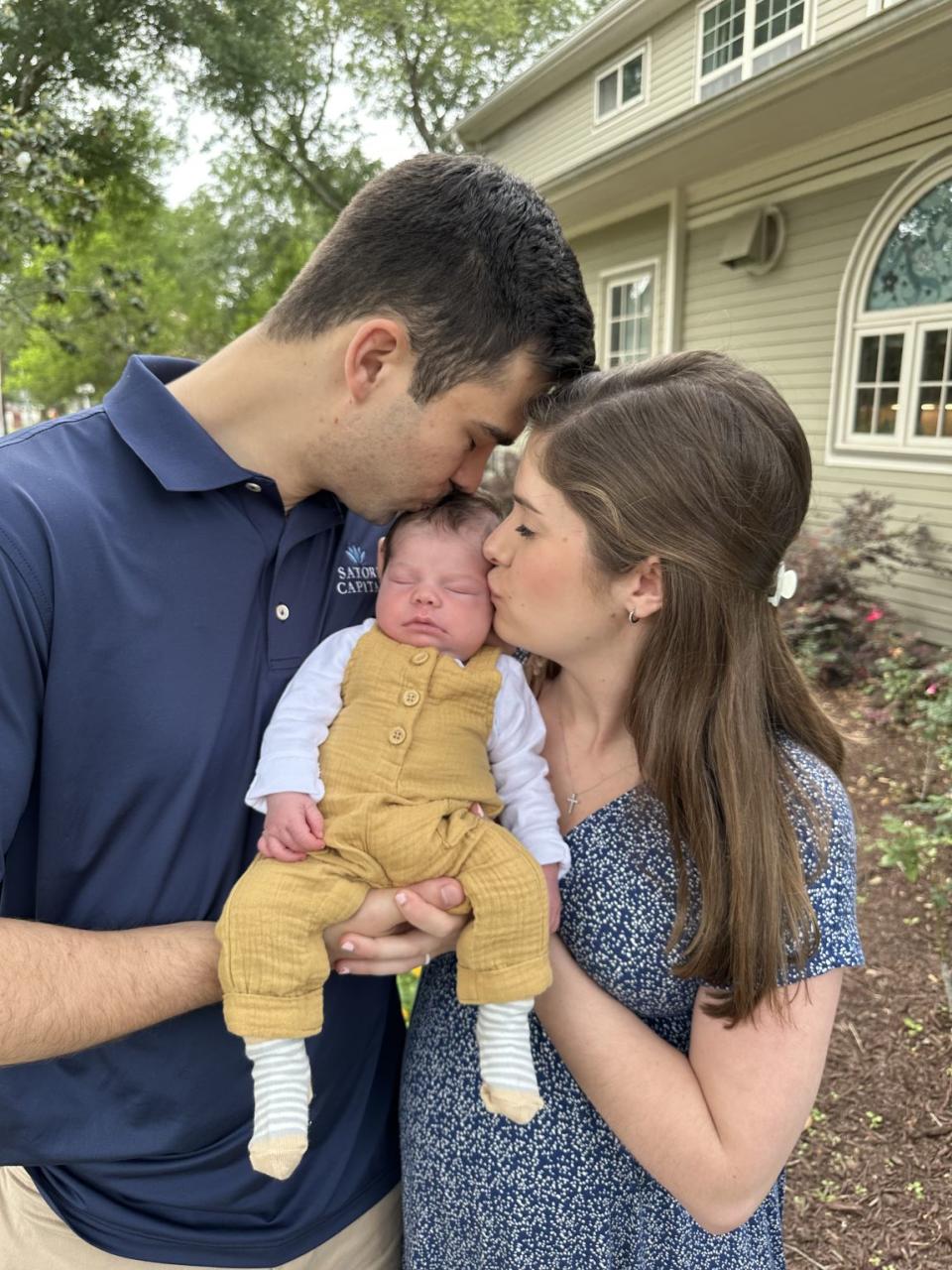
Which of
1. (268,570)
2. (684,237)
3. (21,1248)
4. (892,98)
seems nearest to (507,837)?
(268,570)

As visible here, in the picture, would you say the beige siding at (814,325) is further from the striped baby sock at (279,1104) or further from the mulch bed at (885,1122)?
the striped baby sock at (279,1104)

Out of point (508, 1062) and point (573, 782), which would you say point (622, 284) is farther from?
point (508, 1062)

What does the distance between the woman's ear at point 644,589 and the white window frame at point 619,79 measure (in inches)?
455

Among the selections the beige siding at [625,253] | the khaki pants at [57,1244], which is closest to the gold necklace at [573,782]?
the khaki pants at [57,1244]

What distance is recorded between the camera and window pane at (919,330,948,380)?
7.52 metres

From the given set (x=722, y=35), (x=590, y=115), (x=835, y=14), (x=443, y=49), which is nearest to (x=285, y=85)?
(x=443, y=49)

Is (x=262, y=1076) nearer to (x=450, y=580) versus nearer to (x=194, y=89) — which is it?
(x=450, y=580)

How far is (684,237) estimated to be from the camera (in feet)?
33.6

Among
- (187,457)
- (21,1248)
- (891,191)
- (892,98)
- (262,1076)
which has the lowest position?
(21,1248)

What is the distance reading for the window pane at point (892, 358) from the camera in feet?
26.0

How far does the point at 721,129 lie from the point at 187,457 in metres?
8.42

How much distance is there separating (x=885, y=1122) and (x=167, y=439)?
129 inches

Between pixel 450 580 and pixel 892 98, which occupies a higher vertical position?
pixel 892 98

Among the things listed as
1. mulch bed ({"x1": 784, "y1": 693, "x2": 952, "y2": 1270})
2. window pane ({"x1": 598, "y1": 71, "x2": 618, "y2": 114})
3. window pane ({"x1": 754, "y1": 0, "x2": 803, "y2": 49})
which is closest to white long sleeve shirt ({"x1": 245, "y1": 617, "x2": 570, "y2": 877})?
mulch bed ({"x1": 784, "y1": 693, "x2": 952, "y2": 1270})
